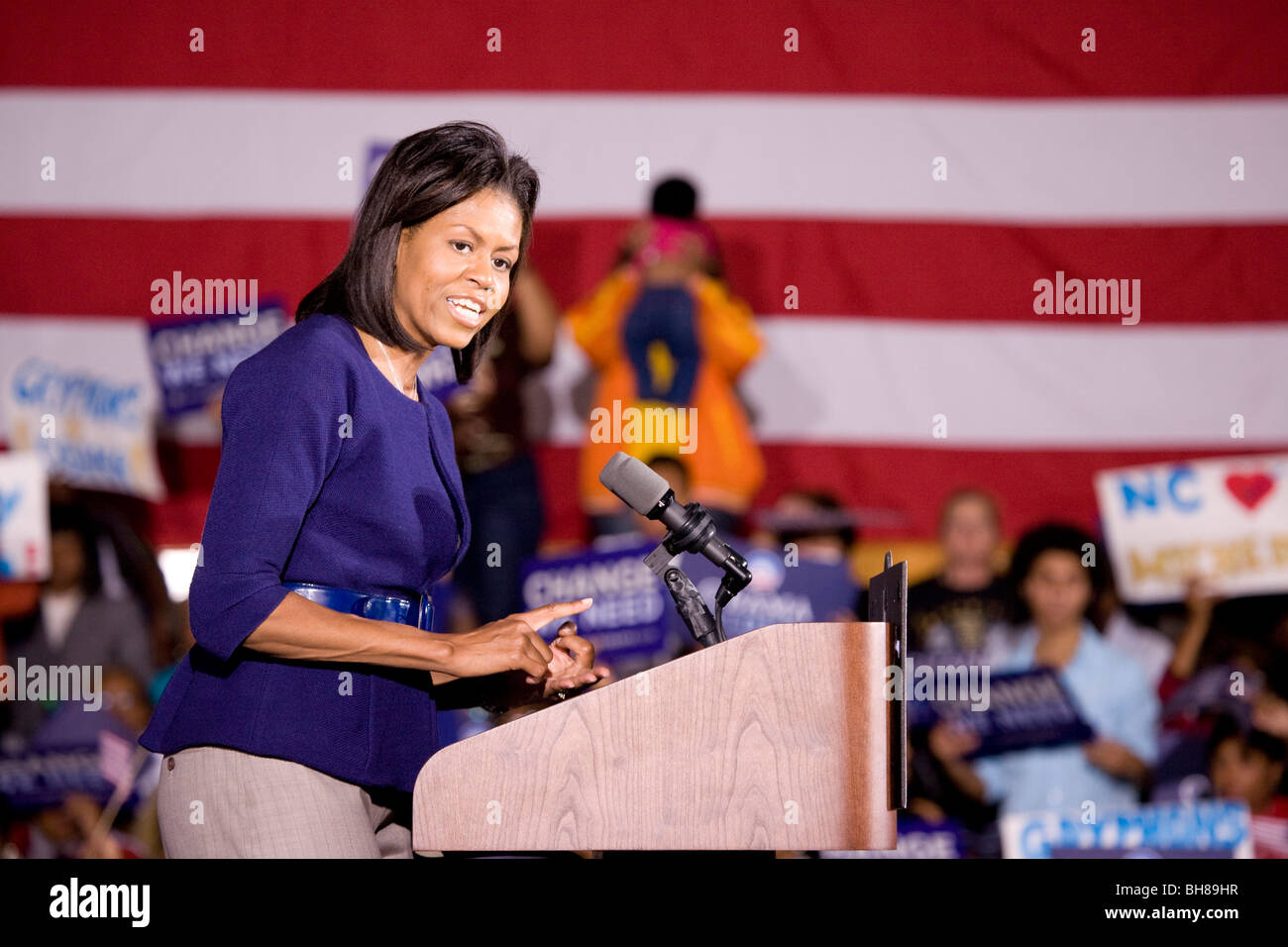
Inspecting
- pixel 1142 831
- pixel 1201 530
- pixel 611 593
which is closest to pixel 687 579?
pixel 611 593

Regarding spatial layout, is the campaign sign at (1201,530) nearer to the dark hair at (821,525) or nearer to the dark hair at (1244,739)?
the dark hair at (1244,739)

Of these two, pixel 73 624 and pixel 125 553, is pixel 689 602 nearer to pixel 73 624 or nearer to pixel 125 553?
pixel 73 624

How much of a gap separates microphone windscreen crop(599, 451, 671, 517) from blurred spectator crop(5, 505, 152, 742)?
3.37m

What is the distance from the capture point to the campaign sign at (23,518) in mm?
4758

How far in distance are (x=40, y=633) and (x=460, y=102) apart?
250cm

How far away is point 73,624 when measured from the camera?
4.70 m

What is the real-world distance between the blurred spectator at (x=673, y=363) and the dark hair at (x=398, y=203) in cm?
290

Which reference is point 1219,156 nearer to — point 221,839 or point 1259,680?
point 1259,680

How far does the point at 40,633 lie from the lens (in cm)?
479

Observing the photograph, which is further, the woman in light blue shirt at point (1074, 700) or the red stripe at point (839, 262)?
the red stripe at point (839, 262)

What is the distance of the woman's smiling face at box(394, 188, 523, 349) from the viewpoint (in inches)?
64.4

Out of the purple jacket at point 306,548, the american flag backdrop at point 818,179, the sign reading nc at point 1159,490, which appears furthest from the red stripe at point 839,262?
the purple jacket at point 306,548
